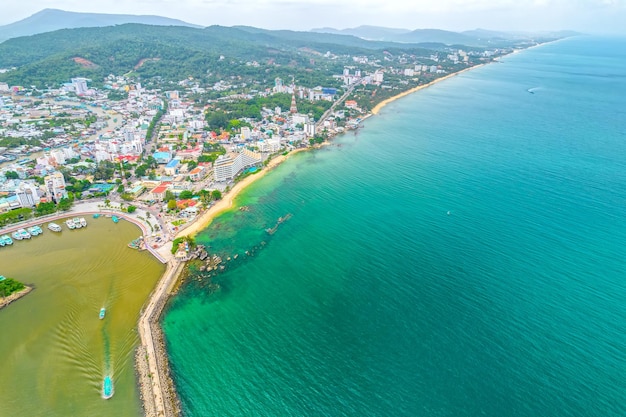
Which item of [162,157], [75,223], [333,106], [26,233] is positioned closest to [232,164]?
[162,157]

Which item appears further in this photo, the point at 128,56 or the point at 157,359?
the point at 128,56

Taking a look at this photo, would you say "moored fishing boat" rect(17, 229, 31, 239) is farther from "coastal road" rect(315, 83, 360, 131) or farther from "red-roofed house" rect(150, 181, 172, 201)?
"coastal road" rect(315, 83, 360, 131)

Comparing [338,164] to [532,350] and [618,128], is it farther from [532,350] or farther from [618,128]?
[618,128]

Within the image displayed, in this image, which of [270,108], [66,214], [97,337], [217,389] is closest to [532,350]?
[217,389]

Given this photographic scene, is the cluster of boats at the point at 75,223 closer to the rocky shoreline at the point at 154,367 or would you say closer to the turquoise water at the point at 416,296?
the turquoise water at the point at 416,296

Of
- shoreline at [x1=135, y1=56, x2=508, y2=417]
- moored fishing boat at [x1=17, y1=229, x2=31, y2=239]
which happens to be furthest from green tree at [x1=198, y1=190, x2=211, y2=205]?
moored fishing boat at [x1=17, y1=229, x2=31, y2=239]

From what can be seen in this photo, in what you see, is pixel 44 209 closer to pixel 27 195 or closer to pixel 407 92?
pixel 27 195
